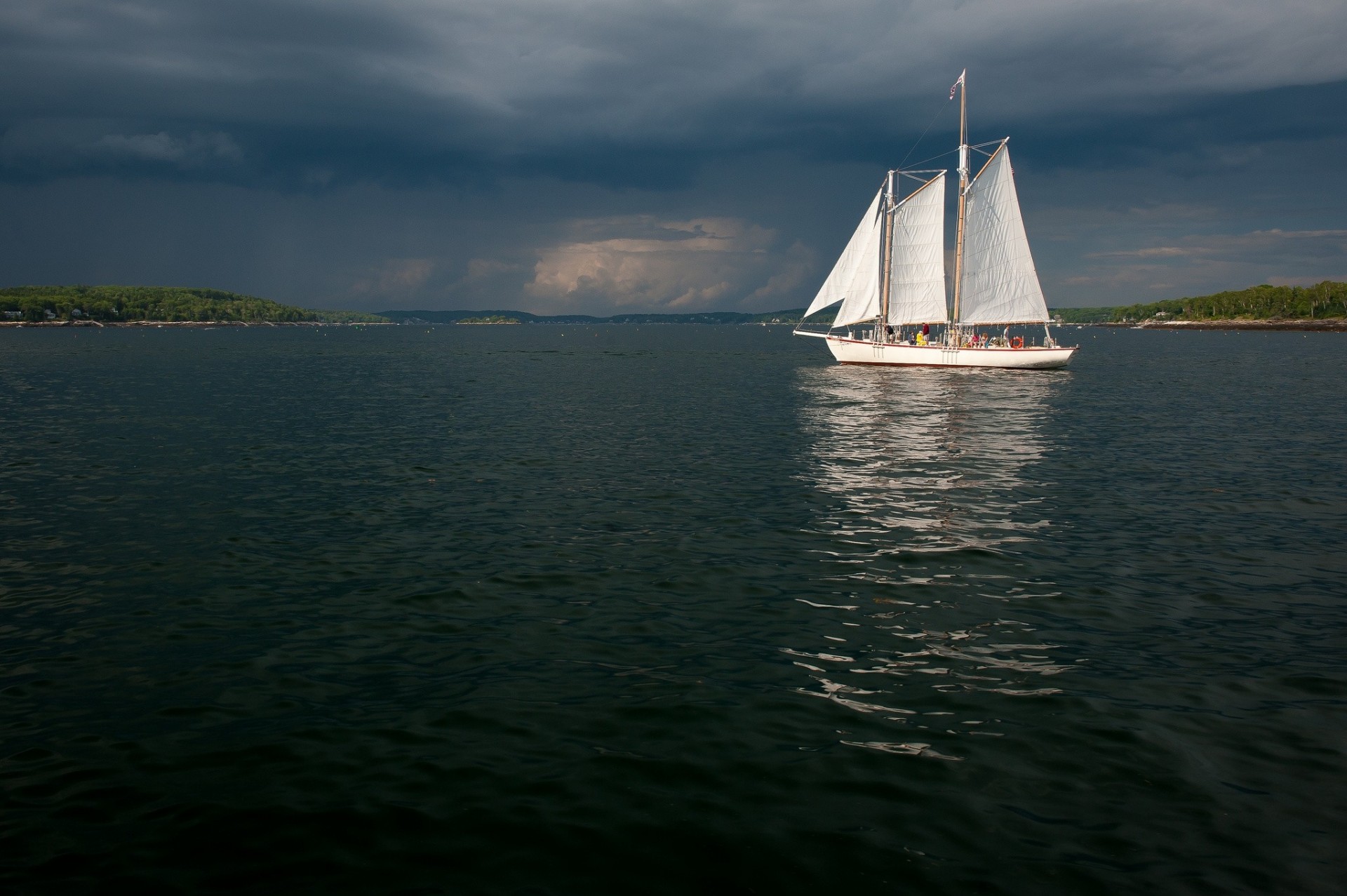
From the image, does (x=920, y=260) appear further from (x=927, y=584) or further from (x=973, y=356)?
(x=927, y=584)

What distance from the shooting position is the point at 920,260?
88.0 m

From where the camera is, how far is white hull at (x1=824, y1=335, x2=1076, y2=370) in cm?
8856

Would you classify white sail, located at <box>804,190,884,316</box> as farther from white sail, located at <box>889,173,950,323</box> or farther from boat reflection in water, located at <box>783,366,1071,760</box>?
boat reflection in water, located at <box>783,366,1071,760</box>

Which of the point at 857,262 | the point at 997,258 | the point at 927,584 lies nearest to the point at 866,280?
the point at 857,262

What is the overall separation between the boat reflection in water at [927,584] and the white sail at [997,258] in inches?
1915

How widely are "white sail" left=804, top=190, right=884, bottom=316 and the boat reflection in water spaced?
5242 centimetres

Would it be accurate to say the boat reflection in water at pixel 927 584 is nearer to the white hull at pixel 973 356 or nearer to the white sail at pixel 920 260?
the white hull at pixel 973 356

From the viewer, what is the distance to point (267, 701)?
12898 millimetres

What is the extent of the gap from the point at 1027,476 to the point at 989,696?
20.4 metres

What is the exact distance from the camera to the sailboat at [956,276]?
8556 centimetres

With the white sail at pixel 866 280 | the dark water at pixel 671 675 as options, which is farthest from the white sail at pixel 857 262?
the dark water at pixel 671 675

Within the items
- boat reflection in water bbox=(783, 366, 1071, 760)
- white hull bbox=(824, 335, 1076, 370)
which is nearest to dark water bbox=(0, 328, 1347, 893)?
boat reflection in water bbox=(783, 366, 1071, 760)

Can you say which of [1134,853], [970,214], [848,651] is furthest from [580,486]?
[970,214]

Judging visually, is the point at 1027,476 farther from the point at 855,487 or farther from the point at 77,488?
the point at 77,488
